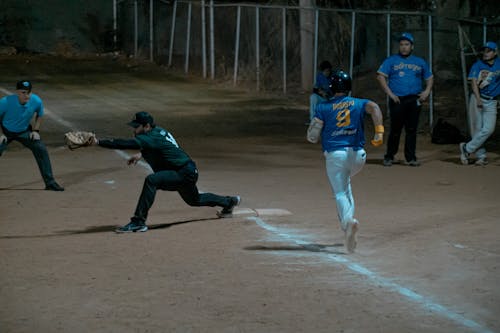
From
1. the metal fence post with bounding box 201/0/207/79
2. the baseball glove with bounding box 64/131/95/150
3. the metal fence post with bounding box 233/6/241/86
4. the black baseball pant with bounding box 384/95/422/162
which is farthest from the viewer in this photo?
the metal fence post with bounding box 201/0/207/79

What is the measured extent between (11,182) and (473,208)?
742 centimetres

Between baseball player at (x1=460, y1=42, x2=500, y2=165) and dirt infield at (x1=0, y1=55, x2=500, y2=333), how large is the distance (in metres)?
0.66

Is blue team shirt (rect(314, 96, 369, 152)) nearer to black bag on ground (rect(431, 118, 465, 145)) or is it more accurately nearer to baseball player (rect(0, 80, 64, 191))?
baseball player (rect(0, 80, 64, 191))

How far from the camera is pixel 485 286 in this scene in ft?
29.5

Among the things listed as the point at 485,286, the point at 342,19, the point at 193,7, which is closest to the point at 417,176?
the point at 485,286

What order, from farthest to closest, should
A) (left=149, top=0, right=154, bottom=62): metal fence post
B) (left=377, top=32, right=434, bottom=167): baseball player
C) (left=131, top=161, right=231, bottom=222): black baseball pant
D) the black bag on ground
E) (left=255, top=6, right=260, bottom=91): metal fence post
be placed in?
(left=149, top=0, right=154, bottom=62): metal fence post
(left=255, top=6, right=260, bottom=91): metal fence post
the black bag on ground
(left=377, top=32, right=434, bottom=167): baseball player
(left=131, top=161, right=231, bottom=222): black baseball pant

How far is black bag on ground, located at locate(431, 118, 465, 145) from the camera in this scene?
20.0 meters

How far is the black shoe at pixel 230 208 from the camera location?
1241 cm

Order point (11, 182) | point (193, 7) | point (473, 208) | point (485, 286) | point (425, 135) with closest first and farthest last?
point (485, 286) < point (473, 208) < point (11, 182) < point (425, 135) < point (193, 7)

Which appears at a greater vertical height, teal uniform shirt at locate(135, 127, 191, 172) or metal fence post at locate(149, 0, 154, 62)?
metal fence post at locate(149, 0, 154, 62)

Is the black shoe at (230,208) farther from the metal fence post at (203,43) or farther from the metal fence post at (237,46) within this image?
the metal fence post at (203,43)

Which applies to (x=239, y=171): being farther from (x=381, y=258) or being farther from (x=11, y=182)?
(x=381, y=258)

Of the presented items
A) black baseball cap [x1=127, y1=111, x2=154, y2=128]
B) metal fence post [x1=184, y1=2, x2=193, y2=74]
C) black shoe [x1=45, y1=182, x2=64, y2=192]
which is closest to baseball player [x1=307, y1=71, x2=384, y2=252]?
black baseball cap [x1=127, y1=111, x2=154, y2=128]

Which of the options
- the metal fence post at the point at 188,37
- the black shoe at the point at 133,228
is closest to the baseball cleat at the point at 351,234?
the black shoe at the point at 133,228
